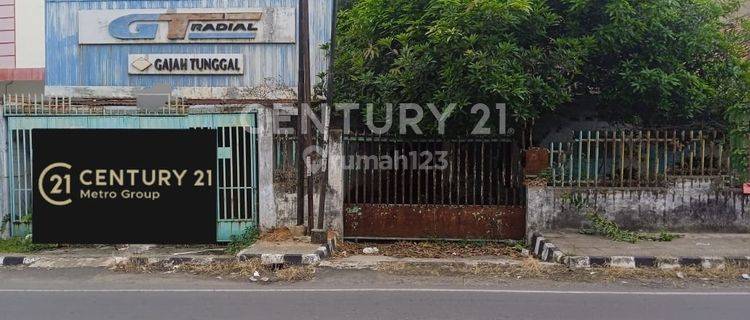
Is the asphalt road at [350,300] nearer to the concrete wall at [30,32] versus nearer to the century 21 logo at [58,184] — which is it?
the century 21 logo at [58,184]

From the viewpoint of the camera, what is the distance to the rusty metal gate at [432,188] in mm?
8773

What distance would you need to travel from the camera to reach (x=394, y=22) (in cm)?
860

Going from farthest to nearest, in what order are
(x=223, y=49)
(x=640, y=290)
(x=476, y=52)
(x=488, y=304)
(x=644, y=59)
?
(x=223, y=49), (x=644, y=59), (x=476, y=52), (x=640, y=290), (x=488, y=304)

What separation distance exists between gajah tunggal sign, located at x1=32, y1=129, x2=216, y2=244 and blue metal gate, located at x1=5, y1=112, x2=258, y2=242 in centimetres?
11

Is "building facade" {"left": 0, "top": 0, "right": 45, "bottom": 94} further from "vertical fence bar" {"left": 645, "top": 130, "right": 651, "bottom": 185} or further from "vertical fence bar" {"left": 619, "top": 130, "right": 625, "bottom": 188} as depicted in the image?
"vertical fence bar" {"left": 645, "top": 130, "right": 651, "bottom": 185}

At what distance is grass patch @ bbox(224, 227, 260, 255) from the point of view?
8.30 metres

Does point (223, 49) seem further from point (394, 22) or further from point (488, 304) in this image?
point (488, 304)

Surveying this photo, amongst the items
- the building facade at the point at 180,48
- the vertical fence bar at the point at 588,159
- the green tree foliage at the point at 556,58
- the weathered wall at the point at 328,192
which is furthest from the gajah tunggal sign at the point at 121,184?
the vertical fence bar at the point at 588,159

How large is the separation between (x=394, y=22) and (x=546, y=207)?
3.53m

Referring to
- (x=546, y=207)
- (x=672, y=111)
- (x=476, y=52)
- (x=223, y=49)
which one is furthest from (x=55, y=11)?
(x=672, y=111)

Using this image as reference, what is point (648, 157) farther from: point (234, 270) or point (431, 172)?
point (234, 270)

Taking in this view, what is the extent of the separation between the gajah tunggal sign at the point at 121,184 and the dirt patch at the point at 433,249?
2135mm

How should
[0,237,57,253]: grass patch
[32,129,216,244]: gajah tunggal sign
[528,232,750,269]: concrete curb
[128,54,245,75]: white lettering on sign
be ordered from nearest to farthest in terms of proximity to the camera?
[528,232,750,269]: concrete curb, [0,237,57,253]: grass patch, [32,129,216,244]: gajah tunggal sign, [128,54,245,75]: white lettering on sign

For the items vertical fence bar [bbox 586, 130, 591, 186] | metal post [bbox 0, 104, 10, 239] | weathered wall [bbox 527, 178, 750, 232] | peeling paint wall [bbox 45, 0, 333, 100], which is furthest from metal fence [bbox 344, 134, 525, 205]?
metal post [bbox 0, 104, 10, 239]
